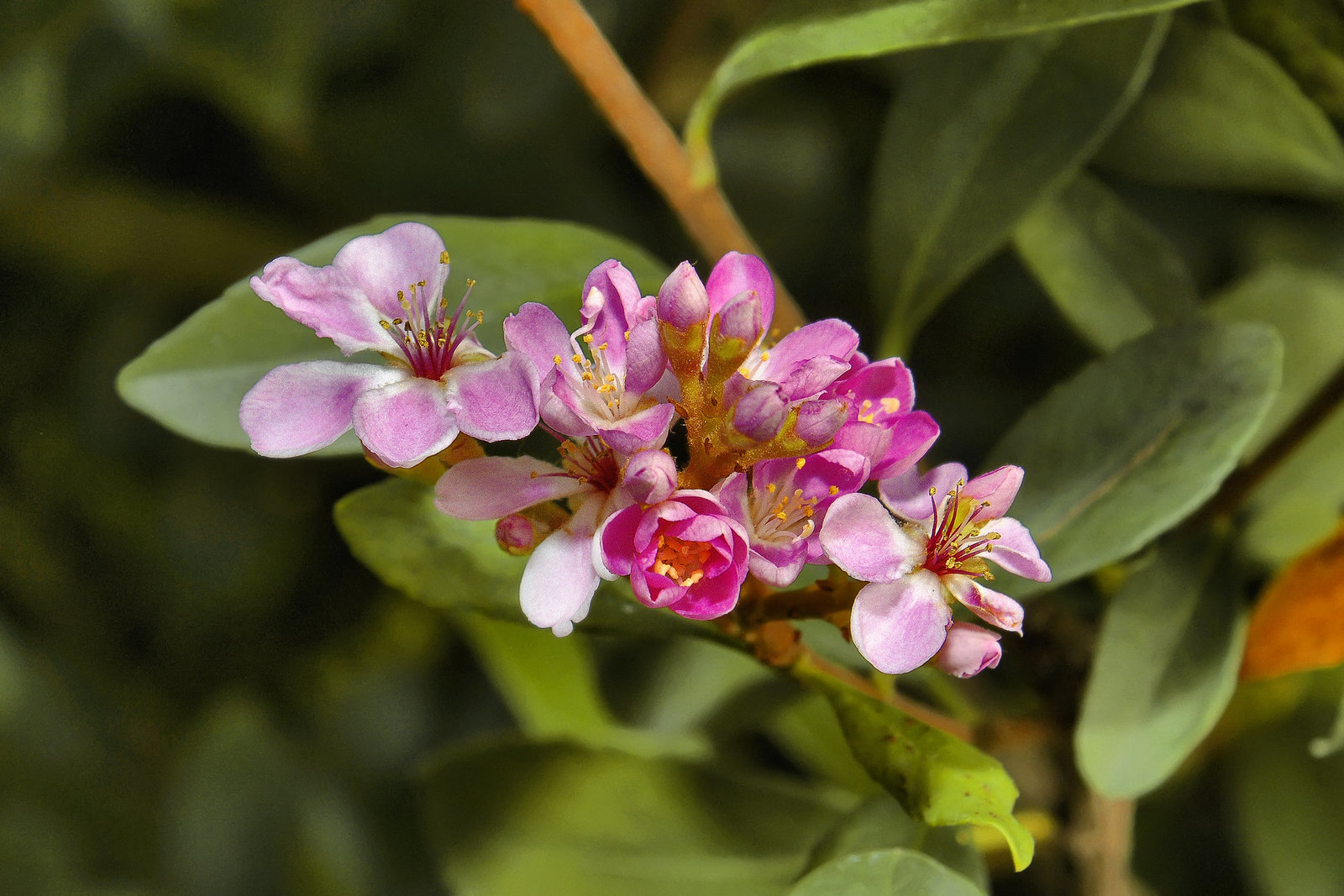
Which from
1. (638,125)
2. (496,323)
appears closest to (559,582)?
(496,323)

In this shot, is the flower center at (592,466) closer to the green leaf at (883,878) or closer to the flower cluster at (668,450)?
the flower cluster at (668,450)

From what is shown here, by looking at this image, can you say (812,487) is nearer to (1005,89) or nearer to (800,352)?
(800,352)

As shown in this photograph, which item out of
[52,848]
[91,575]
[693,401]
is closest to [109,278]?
[91,575]

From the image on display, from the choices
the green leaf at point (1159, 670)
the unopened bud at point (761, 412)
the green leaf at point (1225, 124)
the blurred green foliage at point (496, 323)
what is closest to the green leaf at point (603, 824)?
the blurred green foliage at point (496, 323)

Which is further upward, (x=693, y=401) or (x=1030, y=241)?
(x=693, y=401)

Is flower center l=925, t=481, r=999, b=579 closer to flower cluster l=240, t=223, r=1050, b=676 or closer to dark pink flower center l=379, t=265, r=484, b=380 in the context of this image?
flower cluster l=240, t=223, r=1050, b=676

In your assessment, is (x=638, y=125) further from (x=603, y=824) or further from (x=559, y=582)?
(x=603, y=824)
